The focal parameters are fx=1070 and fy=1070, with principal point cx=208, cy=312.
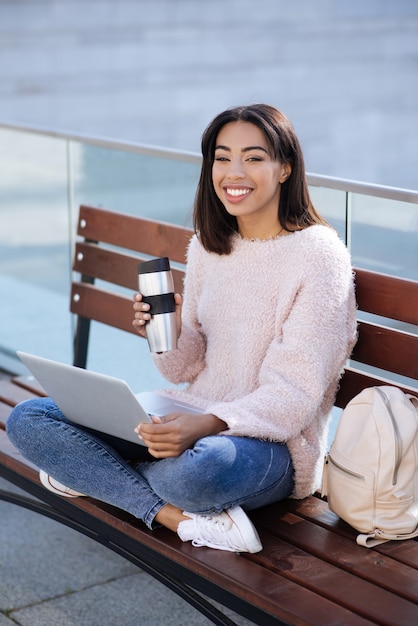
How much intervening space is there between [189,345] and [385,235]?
2.20 ft

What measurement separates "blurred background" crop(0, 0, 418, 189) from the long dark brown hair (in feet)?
34.8

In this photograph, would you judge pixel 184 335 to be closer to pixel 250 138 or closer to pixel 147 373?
pixel 250 138

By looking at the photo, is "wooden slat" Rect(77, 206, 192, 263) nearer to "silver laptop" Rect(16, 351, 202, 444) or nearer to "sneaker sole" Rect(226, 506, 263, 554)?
"silver laptop" Rect(16, 351, 202, 444)

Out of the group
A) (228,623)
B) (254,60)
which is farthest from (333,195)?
(254,60)

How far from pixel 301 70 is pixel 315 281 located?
12.9 meters

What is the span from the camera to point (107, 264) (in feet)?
13.2

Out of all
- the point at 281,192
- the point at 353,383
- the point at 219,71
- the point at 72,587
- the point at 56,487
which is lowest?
the point at 72,587

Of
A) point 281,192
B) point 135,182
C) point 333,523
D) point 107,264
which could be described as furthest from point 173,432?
point 135,182

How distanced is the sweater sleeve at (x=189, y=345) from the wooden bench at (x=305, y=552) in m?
0.43

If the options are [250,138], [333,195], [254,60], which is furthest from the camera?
[254,60]

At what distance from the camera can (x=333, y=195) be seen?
131 inches

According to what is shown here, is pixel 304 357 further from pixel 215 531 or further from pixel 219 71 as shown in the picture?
pixel 219 71

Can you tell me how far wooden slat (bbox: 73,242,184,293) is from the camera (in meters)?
3.90

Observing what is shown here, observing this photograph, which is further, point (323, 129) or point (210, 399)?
point (323, 129)
